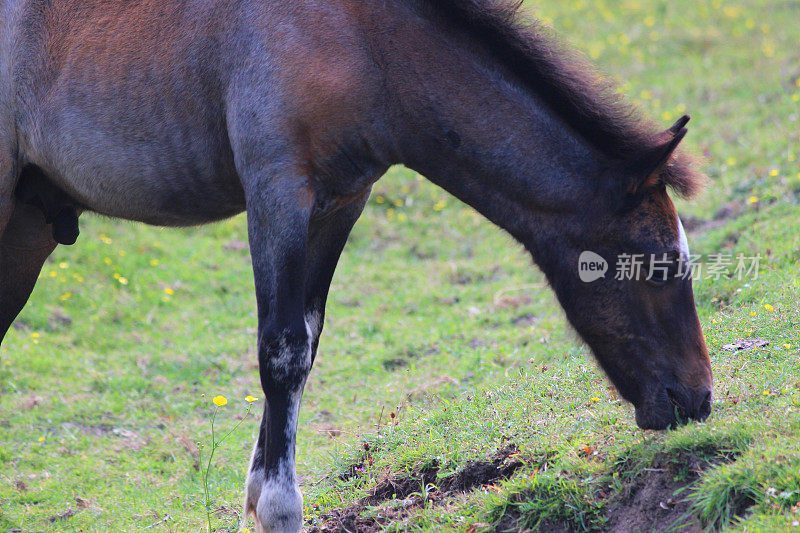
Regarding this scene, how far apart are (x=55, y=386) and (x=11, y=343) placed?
84 cm

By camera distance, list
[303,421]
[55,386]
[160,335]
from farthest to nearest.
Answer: [160,335], [55,386], [303,421]

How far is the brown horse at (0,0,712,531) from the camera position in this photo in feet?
12.1

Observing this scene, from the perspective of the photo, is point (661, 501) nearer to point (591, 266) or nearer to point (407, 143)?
point (591, 266)

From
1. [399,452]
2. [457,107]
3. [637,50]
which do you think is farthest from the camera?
[637,50]

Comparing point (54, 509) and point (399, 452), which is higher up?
point (399, 452)

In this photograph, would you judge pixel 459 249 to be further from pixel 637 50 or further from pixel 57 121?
pixel 637 50

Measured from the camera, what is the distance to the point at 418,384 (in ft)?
18.8

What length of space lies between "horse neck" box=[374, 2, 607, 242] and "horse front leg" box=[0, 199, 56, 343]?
238cm

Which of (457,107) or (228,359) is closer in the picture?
(457,107)

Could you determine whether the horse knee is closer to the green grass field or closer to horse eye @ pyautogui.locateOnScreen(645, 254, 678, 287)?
the green grass field

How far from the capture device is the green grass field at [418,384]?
11.7 ft

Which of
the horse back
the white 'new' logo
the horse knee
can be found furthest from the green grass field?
the horse back

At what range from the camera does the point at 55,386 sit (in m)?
6.26

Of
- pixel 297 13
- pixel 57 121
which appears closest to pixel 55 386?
pixel 57 121
